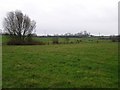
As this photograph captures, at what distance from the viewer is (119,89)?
8055mm

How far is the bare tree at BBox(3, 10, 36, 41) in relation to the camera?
6270 cm

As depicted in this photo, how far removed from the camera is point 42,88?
27.0 feet

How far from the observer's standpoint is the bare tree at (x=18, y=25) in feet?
206

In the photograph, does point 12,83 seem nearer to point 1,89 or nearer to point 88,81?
point 1,89

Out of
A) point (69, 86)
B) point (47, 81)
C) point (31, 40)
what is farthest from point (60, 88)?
point (31, 40)

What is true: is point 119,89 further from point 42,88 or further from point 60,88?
point 42,88

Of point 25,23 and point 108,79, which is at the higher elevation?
point 25,23

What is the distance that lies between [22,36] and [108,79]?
54.7 metres

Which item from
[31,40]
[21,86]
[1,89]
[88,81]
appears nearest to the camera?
[1,89]

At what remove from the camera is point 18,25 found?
64.0 m

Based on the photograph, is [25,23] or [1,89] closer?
[1,89]

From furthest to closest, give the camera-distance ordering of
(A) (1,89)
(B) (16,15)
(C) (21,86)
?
1. (B) (16,15)
2. (C) (21,86)
3. (A) (1,89)

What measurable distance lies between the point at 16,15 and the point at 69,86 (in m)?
59.6

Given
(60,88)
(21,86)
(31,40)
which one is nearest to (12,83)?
(21,86)
